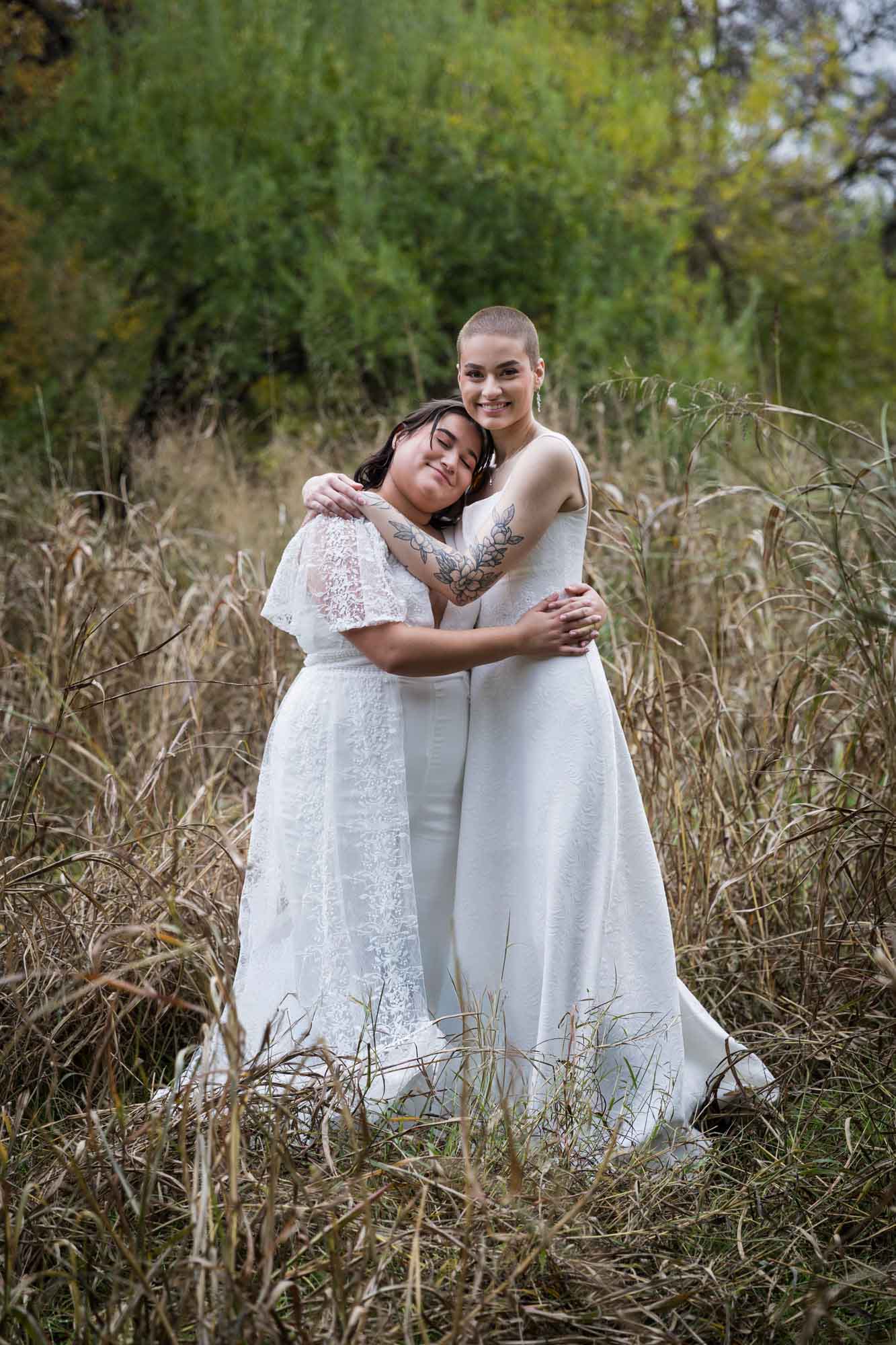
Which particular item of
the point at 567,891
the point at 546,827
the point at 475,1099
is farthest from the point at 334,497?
the point at 475,1099

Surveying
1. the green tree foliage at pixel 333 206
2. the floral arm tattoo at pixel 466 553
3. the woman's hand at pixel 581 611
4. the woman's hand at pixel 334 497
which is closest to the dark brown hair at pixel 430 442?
the woman's hand at pixel 334 497

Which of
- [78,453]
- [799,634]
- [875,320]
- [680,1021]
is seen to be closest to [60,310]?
[78,453]

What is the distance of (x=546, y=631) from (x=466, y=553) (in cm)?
27

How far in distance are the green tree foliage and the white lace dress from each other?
5.16 meters

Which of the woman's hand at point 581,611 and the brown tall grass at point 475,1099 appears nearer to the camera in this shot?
the brown tall grass at point 475,1099

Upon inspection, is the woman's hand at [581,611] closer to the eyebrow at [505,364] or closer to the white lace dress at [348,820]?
the white lace dress at [348,820]

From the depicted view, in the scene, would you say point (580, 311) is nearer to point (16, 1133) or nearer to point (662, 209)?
point (662, 209)

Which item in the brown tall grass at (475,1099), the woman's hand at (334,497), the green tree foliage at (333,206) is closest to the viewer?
the brown tall grass at (475,1099)

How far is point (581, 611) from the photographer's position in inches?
113

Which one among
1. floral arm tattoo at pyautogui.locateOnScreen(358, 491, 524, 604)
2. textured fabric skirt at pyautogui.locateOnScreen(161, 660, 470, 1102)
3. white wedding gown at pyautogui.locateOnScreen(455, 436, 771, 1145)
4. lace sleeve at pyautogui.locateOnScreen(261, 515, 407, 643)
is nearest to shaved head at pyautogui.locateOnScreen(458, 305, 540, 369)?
white wedding gown at pyautogui.locateOnScreen(455, 436, 771, 1145)

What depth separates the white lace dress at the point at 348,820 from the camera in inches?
111

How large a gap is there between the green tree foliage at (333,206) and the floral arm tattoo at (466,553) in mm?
5153

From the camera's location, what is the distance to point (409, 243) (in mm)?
8477

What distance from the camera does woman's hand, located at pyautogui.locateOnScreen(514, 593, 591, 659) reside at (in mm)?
2834
